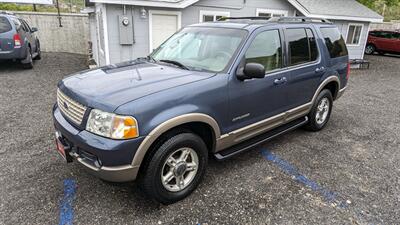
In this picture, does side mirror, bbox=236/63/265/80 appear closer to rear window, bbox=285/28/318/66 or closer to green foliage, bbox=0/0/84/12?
rear window, bbox=285/28/318/66

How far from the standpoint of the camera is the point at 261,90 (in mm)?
3480

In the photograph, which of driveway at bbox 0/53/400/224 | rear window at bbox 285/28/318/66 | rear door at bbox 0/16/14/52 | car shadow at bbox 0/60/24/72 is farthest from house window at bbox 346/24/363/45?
car shadow at bbox 0/60/24/72

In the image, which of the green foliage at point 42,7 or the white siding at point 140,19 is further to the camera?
the green foliage at point 42,7

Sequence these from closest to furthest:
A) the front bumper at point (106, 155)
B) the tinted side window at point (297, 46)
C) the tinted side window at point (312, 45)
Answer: the front bumper at point (106, 155), the tinted side window at point (297, 46), the tinted side window at point (312, 45)

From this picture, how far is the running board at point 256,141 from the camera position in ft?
11.1

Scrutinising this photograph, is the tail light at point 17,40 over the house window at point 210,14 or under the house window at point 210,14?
under

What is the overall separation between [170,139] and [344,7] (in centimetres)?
1533

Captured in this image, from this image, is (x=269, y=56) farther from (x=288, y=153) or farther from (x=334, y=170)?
(x=334, y=170)

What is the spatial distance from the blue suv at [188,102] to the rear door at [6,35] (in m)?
7.14

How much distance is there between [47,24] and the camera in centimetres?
1466

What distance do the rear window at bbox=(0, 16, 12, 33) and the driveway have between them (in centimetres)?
483

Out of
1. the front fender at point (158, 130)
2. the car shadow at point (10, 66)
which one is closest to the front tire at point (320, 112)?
the front fender at point (158, 130)

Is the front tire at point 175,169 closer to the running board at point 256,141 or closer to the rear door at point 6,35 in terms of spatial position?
the running board at point 256,141

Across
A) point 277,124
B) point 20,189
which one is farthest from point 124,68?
point 277,124
